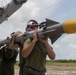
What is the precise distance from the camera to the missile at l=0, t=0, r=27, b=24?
17.6m

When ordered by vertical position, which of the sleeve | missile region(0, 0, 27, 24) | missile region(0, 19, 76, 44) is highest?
missile region(0, 0, 27, 24)

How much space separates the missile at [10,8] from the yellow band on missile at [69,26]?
1154 centimetres

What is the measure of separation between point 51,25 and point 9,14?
38.2 ft

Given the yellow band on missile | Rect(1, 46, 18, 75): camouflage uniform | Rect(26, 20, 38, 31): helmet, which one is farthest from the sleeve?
the yellow band on missile

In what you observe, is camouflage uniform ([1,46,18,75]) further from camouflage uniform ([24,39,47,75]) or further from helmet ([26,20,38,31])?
camouflage uniform ([24,39,47,75])

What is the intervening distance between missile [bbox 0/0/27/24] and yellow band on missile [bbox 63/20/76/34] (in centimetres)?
1154

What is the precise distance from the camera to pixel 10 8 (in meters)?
17.9

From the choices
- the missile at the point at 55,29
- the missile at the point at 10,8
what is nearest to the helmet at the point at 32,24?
the missile at the point at 55,29

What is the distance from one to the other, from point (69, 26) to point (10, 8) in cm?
1226

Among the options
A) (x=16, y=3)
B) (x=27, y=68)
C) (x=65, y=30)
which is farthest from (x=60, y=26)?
(x=16, y=3)

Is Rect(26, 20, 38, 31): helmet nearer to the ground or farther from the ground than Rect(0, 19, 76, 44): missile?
farther from the ground

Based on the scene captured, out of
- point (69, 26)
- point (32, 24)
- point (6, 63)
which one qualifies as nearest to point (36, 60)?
point (32, 24)

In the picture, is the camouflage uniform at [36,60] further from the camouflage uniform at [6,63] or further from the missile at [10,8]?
the missile at [10,8]

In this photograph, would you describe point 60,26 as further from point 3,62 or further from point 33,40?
point 3,62
